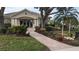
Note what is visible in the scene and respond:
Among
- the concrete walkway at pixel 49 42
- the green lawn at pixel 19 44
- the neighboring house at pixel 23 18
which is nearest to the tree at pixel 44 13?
the neighboring house at pixel 23 18

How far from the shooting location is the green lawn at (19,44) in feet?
36.2

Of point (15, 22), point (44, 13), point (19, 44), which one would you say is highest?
point (44, 13)

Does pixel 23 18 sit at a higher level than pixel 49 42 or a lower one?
higher

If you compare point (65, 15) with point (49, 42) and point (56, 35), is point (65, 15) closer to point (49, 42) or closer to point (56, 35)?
point (56, 35)

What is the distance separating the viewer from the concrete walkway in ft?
36.3

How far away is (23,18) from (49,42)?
35.3 inches

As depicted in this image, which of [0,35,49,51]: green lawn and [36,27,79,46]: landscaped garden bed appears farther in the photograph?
[36,27,79,46]: landscaped garden bed

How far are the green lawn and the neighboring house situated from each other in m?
0.38

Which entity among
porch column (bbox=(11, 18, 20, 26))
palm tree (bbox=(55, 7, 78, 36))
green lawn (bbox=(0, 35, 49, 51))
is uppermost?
palm tree (bbox=(55, 7, 78, 36))

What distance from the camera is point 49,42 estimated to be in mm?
11062

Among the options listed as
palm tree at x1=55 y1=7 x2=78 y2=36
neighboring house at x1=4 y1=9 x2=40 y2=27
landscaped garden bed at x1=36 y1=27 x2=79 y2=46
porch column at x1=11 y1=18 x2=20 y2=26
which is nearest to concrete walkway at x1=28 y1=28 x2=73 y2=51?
landscaped garden bed at x1=36 y1=27 x2=79 y2=46

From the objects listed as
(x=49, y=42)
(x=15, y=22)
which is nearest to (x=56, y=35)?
(x=49, y=42)

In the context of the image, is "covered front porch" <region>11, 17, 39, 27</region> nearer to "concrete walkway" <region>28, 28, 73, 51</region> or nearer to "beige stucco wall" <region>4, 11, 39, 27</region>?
"beige stucco wall" <region>4, 11, 39, 27</region>
